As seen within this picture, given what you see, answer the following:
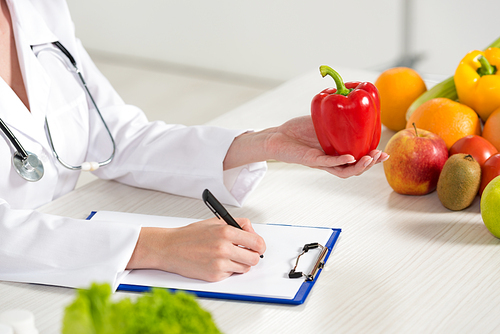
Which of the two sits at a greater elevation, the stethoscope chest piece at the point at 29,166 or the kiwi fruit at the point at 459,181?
the stethoscope chest piece at the point at 29,166

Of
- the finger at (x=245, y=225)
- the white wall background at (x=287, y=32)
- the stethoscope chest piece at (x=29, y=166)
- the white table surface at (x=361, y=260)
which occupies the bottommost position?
the white wall background at (x=287, y=32)

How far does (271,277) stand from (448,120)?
1.80ft

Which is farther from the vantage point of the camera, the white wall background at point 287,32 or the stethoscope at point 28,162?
the white wall background at point 287,32

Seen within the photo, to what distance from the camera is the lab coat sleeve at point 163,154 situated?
1170 millimetres

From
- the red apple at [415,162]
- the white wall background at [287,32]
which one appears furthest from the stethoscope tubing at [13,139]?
the white wall background at [287,32]

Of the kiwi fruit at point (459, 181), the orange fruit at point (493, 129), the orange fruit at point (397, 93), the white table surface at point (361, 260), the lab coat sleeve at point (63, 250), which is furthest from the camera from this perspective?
the orange fruit at point (397, 93)

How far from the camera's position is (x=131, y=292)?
85 cm

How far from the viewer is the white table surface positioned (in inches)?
29.5

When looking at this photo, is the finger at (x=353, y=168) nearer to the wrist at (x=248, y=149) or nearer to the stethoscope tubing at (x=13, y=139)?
the wrist at (x=248, y=149)

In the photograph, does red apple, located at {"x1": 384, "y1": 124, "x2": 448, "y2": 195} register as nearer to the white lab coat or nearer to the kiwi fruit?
the kiwi fruit

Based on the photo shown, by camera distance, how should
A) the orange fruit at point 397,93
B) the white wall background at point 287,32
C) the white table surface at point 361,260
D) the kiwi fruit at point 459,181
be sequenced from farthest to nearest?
the white wall background at point 287,32 → the orange fruit at point 397,93 → the kiwi fruit at point 459,181 → the white table surface at point 361,260

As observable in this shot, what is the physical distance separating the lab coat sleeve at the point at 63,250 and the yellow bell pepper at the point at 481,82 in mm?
759

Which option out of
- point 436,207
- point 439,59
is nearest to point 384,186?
point 436,207

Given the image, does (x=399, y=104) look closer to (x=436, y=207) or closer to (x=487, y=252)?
(x=436, y=207)
